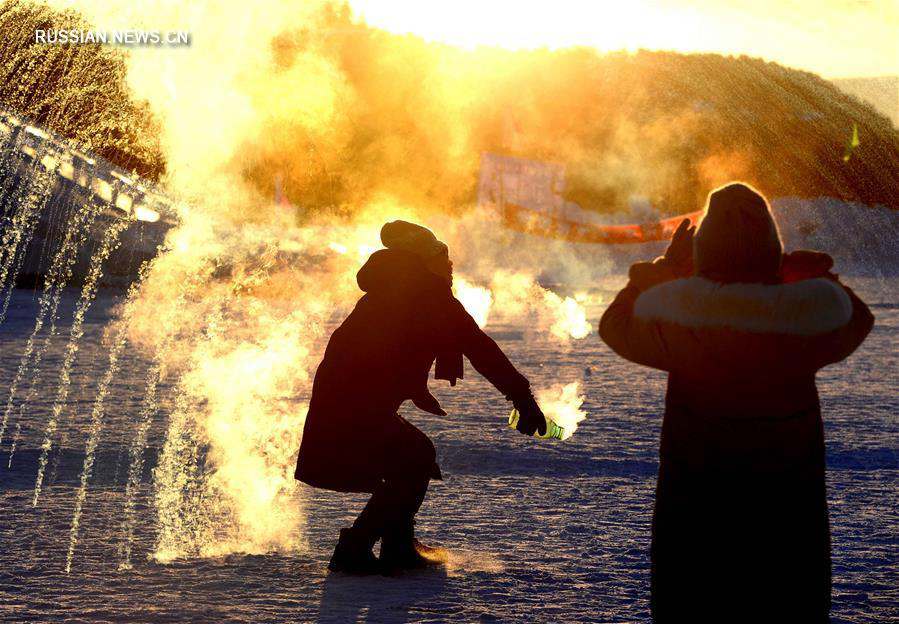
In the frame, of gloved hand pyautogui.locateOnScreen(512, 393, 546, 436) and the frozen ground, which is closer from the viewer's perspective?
the frozen ground

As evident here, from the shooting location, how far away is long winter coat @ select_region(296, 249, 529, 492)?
4129 mm

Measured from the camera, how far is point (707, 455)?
2.80 meters

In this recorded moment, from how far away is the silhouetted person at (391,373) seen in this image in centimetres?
412

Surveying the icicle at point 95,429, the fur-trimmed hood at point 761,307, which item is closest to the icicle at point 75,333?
the icicle at point 95,429

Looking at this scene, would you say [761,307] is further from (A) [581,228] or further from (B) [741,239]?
(A) [581,228]

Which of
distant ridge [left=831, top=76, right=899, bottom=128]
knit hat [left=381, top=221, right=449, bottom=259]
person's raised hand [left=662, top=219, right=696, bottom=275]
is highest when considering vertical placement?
distant ridge [left=831, top=76, right=899, bottom=128]

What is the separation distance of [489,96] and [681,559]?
6795 centimetres

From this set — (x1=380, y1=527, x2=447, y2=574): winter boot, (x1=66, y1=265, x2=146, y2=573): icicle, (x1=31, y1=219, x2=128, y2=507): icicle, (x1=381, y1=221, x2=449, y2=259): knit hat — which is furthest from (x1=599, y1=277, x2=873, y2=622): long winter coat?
(x1=31, y1=219, x2=128, y2=507): icicle

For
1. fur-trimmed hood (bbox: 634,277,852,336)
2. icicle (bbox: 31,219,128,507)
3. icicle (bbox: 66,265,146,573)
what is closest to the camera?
fur-trimmed hood (bbox: 634,277,852,336)

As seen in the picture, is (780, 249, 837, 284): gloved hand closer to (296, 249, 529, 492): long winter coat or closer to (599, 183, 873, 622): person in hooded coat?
(599, 183, 873, 622): person in hooded coat

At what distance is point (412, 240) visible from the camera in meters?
4.20

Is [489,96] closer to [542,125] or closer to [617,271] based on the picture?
[542,125]

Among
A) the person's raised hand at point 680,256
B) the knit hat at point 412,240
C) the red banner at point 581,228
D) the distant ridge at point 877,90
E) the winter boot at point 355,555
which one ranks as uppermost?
the distant ridge at point 877,90

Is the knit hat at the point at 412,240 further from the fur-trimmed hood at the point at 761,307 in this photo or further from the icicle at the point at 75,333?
the icicle at the point at 75,333
